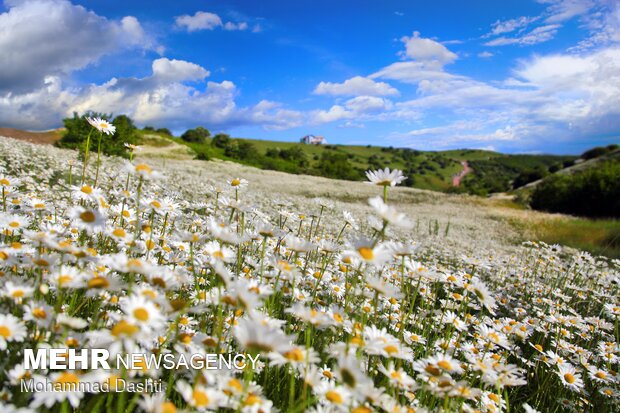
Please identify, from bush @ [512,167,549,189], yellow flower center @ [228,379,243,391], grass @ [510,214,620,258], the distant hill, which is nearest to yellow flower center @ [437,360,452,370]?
yellow flower center @ [228,379,243,391]

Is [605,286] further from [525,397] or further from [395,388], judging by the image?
[395,388]

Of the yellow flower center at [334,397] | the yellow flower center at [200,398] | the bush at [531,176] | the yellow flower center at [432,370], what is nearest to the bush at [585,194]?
the bush at [531,176]

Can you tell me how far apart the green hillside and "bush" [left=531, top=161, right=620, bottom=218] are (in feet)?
67.7

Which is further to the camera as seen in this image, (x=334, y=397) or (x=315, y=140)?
(x=315, y=140)

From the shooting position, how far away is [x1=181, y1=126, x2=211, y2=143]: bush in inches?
3455

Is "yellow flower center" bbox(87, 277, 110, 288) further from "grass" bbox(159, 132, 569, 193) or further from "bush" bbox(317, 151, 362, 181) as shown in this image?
"grass" bbox(159, 132, 569, 193)

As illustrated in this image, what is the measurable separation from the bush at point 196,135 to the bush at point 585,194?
69.4m

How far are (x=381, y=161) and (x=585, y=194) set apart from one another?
352ft

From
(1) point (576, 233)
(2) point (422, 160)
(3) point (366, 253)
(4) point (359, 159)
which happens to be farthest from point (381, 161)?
(3) point (366, 253)

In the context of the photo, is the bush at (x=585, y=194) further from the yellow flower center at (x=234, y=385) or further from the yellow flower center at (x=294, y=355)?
the yellow flower center at (x=234, y=385)

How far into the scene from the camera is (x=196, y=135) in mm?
87938

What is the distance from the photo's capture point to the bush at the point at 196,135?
87.8 m

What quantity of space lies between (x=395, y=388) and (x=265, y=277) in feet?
5.48

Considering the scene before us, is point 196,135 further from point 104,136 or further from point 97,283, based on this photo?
point 97,283
